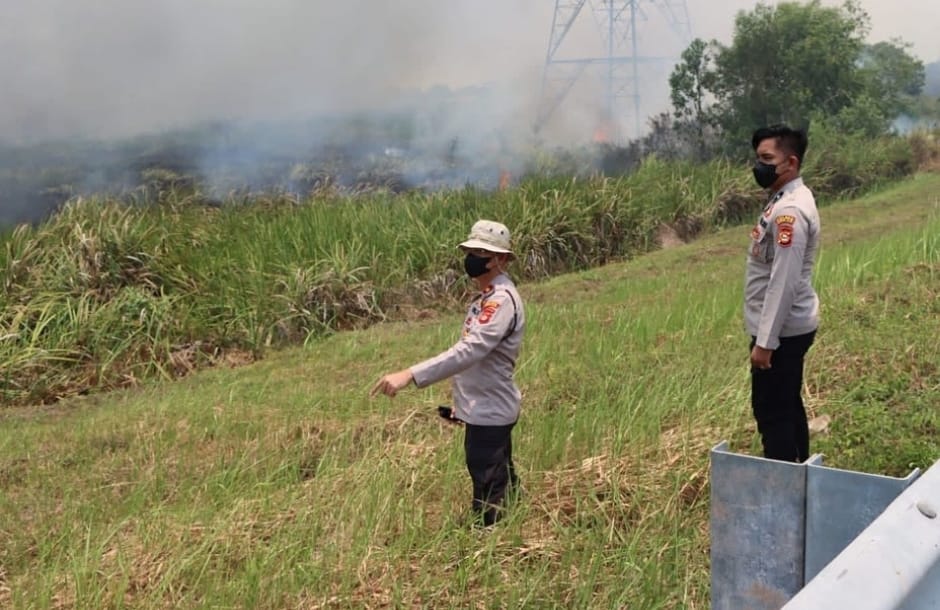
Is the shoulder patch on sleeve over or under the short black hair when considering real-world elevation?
under

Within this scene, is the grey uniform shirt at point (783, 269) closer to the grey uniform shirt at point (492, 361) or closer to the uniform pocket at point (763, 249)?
the uniform pocket at point (763, 249)

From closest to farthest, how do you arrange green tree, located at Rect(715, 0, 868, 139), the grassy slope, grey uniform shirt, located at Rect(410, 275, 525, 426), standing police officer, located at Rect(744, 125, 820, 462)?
the grassy slope, grey uniform shirt, located at Rect(410, 275, 525, 426), standing police officer, located at Rect(744, 125, 820, 462), green tree, located at Rect(715, 0, 868, 139)

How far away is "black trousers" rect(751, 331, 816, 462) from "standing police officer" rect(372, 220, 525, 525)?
977 mm

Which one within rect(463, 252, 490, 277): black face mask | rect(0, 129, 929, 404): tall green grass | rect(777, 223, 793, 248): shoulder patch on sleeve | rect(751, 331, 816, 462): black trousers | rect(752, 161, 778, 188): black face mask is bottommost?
rect(0, 129, 929, 404): tall green grass

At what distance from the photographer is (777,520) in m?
2.34

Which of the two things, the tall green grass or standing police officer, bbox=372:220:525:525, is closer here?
standing police officer, bbox=372:220:525:525

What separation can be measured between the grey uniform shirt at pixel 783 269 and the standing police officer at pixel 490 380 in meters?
0.94

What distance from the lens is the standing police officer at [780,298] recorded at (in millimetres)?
3756

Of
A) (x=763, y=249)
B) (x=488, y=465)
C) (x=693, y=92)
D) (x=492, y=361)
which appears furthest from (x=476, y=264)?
(x=693, y=92)

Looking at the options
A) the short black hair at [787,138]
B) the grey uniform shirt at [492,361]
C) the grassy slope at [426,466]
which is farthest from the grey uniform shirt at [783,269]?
the grey uniform shirt at [492,361]

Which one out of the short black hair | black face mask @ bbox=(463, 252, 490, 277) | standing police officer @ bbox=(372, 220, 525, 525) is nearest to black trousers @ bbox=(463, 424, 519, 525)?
standing police officer @ bbox=(372, 220, 525, 525)

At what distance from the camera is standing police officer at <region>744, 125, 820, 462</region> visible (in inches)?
148

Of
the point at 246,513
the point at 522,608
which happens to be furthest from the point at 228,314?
the point at 522,608

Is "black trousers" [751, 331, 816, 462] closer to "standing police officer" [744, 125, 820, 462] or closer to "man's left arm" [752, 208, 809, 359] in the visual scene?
"standing police officer" [744, 125, 820, 462]
